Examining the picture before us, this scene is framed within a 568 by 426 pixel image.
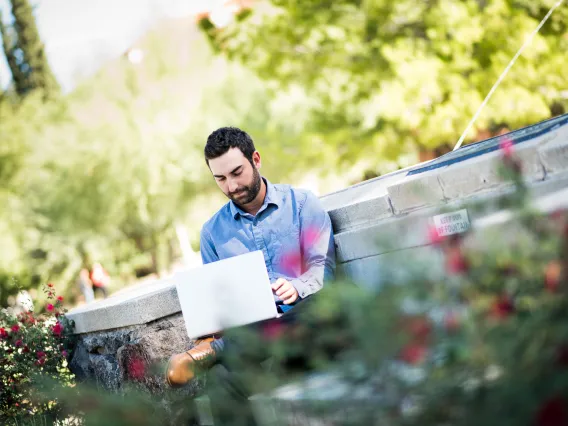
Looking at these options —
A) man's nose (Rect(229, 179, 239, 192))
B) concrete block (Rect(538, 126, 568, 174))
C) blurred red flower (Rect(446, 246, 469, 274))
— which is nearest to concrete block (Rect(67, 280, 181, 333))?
man's nose (Rect(229, 179, 239, 192))

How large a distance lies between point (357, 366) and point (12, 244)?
60.9 feet

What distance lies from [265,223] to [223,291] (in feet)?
1.99

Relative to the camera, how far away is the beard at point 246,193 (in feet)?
10.6

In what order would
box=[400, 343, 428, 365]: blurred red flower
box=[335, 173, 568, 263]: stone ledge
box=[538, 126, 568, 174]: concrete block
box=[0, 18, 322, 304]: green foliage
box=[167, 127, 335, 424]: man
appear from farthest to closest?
box=[0, 18, 322, 304]: green foliage, box=[167, 127, 335, 424]: man, box=[538, 126, 568, 174]: concrete block, box=[335, 173, 568, 263]: stone ledge, box=[400, 343, 428, 365]: blurred red flower

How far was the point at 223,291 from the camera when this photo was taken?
2.72m

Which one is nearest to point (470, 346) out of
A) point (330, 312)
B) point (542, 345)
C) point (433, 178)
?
point (542, 345)

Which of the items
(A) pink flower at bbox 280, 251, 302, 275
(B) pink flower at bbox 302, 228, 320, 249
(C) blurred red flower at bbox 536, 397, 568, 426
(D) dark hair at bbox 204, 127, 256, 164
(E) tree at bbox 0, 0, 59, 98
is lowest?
(C) blurred red flower at bbox 536, 397, 568, 426

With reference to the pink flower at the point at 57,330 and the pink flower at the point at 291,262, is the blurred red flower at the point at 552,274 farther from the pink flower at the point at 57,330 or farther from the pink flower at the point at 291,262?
the pink flower at the point at 57,330

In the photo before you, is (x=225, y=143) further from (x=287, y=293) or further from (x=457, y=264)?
(x=457, y=264)

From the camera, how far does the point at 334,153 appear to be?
38.9 feet

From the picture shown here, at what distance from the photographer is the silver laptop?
275 centimetres

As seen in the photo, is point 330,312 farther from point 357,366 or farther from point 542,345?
point 542,345

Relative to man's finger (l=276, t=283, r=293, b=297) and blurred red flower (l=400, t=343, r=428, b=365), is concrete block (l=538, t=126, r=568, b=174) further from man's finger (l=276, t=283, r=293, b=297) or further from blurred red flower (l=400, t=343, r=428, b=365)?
blurred red flower (l=400, t=343, r=428, b=365)

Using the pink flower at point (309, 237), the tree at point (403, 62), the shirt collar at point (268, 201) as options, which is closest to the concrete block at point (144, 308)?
the shirt collar at point (268, 201)
